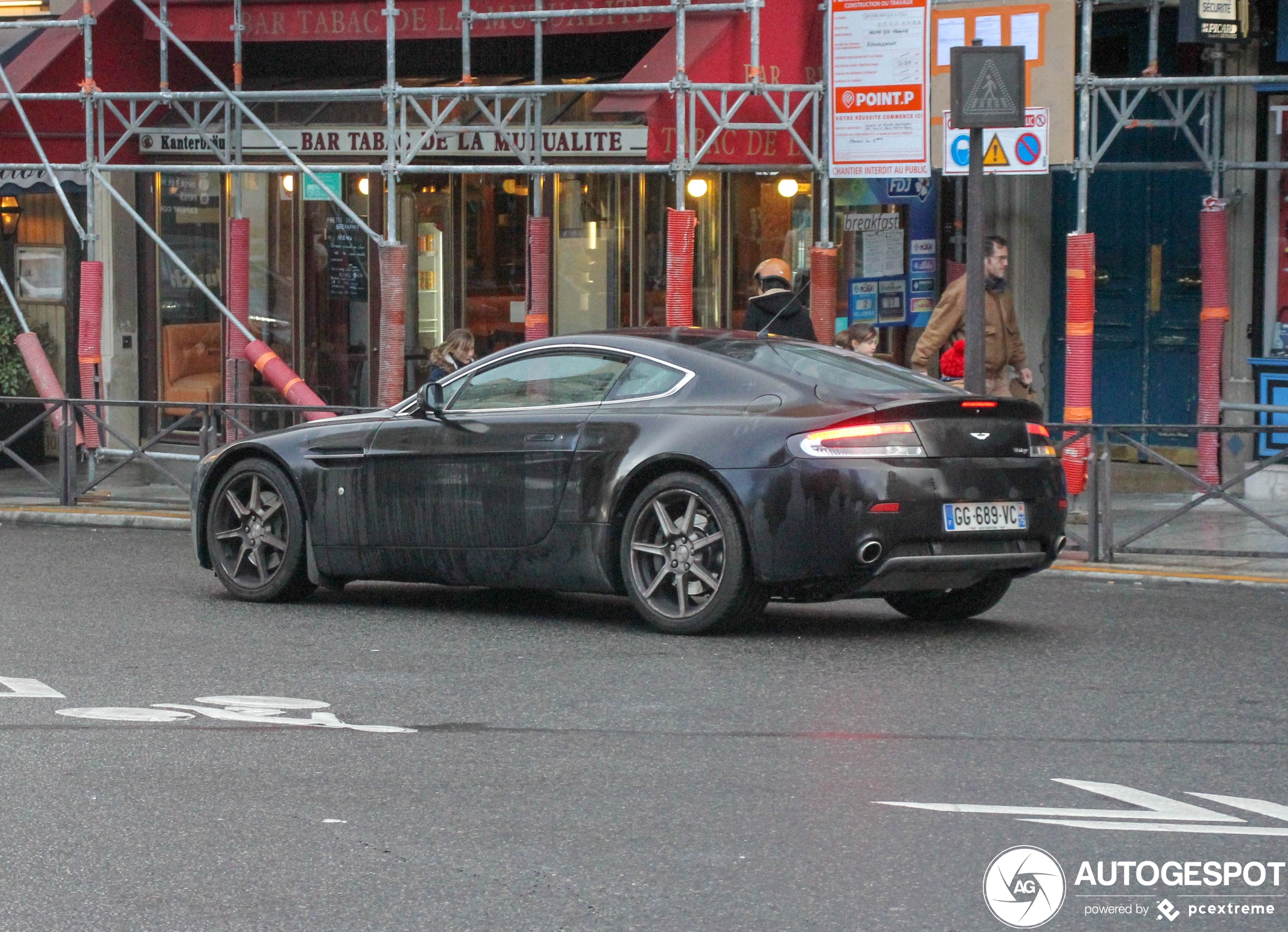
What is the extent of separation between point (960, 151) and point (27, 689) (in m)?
8.66

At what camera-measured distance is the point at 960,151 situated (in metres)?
14.8

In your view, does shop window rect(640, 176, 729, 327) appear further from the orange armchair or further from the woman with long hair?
the orange armchair

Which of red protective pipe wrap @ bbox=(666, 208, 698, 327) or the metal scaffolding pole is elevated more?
the metal scaffolding pole

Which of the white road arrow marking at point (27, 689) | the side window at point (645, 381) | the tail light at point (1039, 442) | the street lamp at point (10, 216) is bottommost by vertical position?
the white road arrow marking at point (27, 689)

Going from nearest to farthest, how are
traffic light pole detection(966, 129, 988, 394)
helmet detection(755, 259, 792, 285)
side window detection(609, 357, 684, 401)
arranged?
side window detection(609, 357, 684, 401)
traffic light pole detection(966, 129, 988, 394)
helmet detection(755, 259, 792, 285)

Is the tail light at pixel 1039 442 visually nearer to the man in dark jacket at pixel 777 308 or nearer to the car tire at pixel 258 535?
the man in dark jacket at pixel 777 308

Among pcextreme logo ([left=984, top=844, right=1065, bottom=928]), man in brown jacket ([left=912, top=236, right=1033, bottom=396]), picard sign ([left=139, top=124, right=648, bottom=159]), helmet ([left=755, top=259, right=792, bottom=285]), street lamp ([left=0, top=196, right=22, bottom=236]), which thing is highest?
picard sign ([left=139, top=124, right=648, bottom=159])

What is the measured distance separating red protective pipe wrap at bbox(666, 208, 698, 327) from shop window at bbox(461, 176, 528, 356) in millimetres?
3284

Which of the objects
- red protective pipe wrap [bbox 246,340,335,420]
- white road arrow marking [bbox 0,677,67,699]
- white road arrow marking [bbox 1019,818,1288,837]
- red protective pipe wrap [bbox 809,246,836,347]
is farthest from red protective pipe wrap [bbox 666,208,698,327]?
white road arrow marking [bbox 1019,818,1288,837]

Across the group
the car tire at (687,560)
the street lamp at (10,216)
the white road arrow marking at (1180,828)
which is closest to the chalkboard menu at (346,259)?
the street lamp at (10,216)

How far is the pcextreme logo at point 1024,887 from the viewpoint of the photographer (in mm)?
5152

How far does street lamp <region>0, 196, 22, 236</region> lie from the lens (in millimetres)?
19969

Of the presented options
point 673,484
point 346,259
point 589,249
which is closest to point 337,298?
point 346,259

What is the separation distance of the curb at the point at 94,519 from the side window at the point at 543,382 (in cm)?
503
